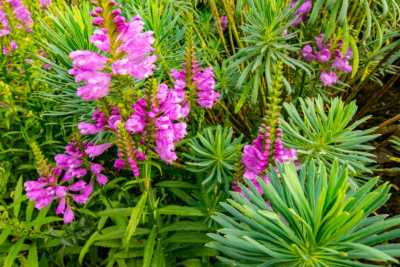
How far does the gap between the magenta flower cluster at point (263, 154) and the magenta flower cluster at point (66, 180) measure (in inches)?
22.8

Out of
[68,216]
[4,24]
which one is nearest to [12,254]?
[68,216]

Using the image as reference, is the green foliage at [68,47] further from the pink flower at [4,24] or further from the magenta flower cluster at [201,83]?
the magenta flower cluster at [201,83]

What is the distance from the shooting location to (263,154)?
1.32 meters

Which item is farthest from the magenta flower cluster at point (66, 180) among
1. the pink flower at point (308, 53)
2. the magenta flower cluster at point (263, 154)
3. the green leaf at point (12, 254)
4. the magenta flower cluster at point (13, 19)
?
the pink flower at point (308, 53)

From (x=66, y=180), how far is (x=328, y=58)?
141 centimetres

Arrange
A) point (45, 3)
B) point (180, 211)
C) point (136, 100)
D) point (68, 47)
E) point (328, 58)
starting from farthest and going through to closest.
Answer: point (45, 3), point (328, 58), point (68, 47), point (180, 211), point (136, 100)

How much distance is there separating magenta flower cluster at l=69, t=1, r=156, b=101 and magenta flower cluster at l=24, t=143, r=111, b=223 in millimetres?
343

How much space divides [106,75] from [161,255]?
792mm

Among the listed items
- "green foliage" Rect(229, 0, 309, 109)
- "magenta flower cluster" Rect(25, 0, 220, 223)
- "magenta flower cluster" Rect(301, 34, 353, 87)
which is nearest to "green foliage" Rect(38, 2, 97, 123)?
"magenta flower cluster" Rect(25, 0, 220, 223)

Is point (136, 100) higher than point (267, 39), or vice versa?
point (267, 39)

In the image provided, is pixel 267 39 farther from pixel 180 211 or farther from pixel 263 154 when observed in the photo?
pixel 180 211

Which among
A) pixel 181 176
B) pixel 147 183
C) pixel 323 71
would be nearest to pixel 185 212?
pixel 147 183

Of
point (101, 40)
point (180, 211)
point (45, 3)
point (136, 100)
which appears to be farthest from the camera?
point (45, 3)

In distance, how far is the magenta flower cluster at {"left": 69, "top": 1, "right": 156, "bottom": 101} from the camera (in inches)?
49.2
